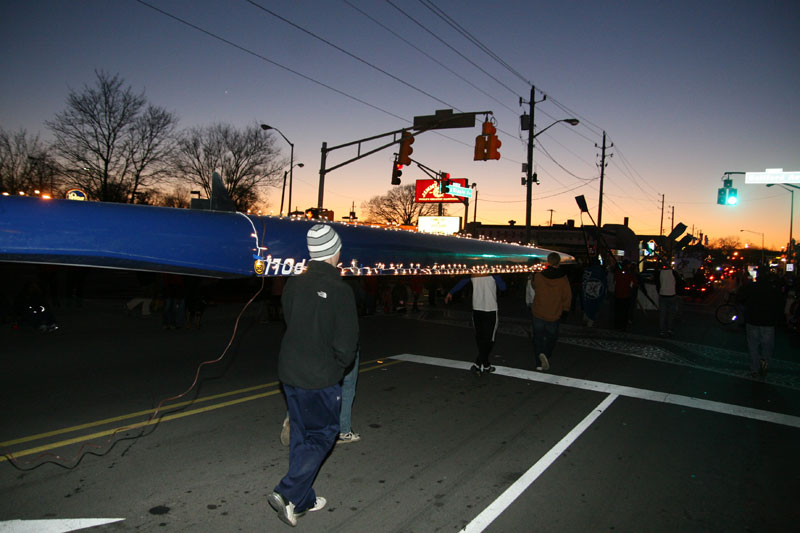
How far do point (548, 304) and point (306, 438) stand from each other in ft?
18.3

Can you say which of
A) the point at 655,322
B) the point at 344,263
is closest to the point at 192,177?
the point at 655,322

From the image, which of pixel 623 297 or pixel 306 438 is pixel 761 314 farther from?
pixel 306 438

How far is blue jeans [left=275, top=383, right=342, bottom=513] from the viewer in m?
3.32

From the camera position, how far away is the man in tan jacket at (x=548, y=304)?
8008mm

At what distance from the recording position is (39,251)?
3.61 m

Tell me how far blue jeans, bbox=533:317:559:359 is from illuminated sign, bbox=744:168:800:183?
2069cm

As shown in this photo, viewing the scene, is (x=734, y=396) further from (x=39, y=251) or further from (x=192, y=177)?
(x=192, y=177)

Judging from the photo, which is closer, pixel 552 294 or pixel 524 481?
pixel 524 481

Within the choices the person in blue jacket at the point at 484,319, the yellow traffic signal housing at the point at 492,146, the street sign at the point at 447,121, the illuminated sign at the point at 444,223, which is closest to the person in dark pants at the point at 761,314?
the person in blue jacket at the point at 484,319

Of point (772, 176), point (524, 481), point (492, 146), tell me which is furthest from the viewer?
point (772, 176)

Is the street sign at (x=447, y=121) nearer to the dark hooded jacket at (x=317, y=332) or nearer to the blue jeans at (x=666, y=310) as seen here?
the blue jeans at (x=666, y=310)

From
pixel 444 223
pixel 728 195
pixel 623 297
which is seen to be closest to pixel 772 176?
pixel 728 195

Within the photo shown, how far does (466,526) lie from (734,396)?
224 inches

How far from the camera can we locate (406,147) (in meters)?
16.5
